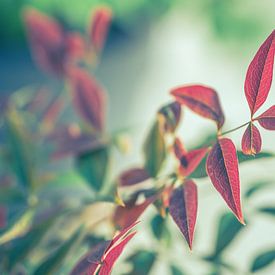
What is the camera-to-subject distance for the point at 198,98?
0.33 meters

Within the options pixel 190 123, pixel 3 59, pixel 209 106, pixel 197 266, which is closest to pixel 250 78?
pixel 209 106

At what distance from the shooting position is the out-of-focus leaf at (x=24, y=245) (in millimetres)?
411

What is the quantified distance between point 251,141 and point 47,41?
418 millimetres

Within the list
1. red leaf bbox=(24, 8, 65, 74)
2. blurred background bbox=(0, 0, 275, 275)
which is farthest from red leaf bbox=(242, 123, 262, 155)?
blurred background bbox=(0, 0, 275, 275)

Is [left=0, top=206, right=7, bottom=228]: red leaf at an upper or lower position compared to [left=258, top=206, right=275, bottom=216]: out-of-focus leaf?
upper

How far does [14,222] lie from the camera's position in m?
0.41

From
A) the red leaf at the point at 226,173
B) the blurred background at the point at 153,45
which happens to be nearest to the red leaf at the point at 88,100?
the red leaf at the point at 226,173

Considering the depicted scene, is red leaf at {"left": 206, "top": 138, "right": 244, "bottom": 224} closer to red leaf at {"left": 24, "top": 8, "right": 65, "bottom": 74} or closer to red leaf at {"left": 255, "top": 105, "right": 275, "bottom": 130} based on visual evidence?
red leaf at {"left": 255, "top": 105, "right": 275, "bottom": 130}

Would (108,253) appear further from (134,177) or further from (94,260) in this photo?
(134,177)

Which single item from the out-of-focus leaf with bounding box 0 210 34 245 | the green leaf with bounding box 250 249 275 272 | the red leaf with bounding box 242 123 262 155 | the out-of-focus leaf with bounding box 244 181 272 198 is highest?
the red leaf with bounding box 242 123 262 155

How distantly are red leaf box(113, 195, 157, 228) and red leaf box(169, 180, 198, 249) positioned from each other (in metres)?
0.02

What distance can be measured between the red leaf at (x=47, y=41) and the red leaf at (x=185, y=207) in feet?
1.15

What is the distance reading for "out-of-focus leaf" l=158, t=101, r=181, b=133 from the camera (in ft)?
1.18

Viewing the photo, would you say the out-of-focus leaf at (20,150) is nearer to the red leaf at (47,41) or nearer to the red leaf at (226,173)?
the red leaf at (47,41)
